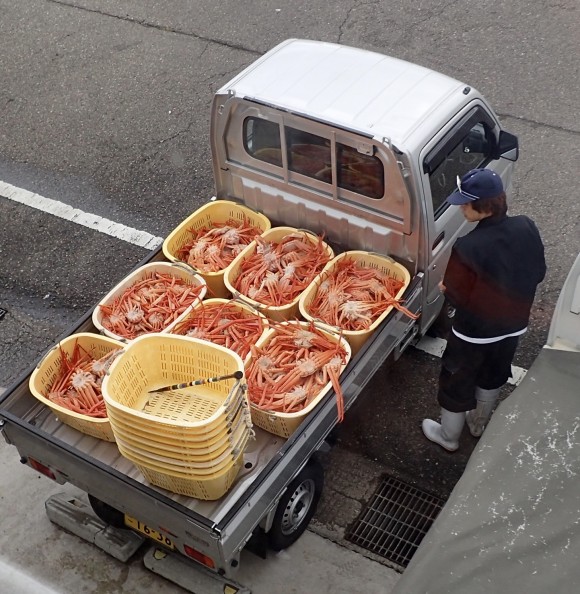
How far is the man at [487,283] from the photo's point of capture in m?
4.86

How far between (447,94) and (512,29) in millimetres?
5858

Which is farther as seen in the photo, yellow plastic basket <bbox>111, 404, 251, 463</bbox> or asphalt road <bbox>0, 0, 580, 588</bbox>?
asphalt road <bbox>0, 0, 580, 588</bbox>

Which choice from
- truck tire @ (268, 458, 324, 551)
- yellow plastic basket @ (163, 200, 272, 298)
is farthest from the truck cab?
truck tire @ (268, 458, 324, 551)

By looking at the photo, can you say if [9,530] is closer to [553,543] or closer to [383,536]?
[383,536]

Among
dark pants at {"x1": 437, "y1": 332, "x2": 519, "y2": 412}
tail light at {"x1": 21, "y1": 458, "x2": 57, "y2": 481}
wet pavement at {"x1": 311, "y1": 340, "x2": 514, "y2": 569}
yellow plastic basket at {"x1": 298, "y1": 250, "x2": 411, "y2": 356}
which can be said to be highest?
yellow plastic basket at {"x1": 298, "y1": 250, "x2": 411, "y2": 356}

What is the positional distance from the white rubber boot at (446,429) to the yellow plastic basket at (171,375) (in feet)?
6.14

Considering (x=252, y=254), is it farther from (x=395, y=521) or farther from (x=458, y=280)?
(x=395, y=521)

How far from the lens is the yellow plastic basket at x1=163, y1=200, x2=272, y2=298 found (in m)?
5.93

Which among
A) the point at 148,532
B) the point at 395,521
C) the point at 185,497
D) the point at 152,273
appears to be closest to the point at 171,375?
the point at 185,497

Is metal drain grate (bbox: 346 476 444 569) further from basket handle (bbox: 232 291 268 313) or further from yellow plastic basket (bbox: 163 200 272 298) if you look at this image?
yellow plastic basket (bbox: 163 200 272 298)

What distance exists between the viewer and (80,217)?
27.5ft

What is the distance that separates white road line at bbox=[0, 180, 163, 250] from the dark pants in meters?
3.71

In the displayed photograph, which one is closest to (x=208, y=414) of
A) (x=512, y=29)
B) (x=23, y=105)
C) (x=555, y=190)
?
(x=555, y=190)

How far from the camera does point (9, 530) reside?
224 inches
